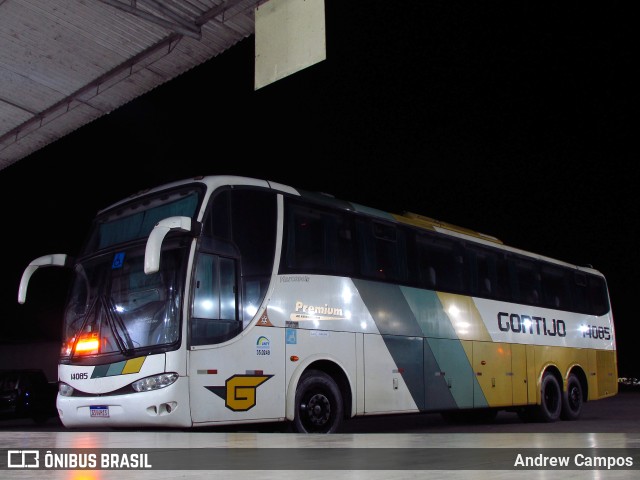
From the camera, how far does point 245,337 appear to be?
8500mm

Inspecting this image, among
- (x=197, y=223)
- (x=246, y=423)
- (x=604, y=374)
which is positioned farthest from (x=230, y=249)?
(x=604, y=374)

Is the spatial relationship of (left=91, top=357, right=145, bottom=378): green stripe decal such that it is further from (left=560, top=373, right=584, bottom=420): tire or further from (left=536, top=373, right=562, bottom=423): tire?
(left=560, top=373, right=584, bottom=420): tire

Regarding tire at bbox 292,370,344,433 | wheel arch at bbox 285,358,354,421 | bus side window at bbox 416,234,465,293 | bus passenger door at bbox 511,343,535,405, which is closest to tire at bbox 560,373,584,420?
bus passenger door at bbox 511,343,535,405

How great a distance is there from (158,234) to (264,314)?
6.17 feet

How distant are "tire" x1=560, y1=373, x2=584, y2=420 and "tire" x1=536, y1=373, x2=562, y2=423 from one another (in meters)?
0.21

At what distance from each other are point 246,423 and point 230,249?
204 centimetres

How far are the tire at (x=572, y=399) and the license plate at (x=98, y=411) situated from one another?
10.5m

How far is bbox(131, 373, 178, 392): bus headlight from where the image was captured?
783 cm

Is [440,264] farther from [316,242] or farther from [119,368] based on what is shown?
[119,368]

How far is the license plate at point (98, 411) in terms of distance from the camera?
8180 mm

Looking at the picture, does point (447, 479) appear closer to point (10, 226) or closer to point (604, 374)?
point (604, 374)

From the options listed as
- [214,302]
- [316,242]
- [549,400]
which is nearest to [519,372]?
[549,400]

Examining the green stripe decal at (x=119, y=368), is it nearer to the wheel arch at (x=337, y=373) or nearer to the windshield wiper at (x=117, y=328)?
the windshield wiper at (x=117, y=328)

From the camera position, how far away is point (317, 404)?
9328 millimetres
